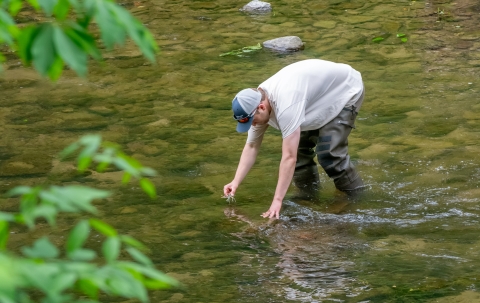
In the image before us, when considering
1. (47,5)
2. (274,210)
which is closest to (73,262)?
(47,5)

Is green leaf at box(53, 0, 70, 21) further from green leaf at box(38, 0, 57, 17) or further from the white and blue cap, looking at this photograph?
the white and blue cap

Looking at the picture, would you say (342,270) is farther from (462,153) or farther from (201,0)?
(201,0)

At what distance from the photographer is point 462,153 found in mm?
6270

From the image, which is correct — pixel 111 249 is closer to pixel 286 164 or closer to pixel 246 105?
pixel 246 105

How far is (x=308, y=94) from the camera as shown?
16.4ft

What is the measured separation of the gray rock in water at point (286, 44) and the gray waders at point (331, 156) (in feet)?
11.7

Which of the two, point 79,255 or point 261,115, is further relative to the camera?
point 261,115

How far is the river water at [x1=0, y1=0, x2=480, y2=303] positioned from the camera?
4434 millimetres

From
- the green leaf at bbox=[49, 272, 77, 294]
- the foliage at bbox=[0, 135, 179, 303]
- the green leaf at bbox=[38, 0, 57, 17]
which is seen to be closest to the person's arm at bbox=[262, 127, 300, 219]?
the foliage at bbox=[0, 135, 179, 303]

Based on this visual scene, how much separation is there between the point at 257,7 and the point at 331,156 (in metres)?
6.11

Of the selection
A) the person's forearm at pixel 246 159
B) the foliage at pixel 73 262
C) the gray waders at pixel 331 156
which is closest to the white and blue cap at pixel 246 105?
the person's forearm at pixel 246 159

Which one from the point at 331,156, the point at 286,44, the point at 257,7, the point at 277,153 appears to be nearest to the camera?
the point at 331,156

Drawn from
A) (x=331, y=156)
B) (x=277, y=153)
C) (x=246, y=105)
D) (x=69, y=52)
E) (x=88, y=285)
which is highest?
(x=69, y=52)

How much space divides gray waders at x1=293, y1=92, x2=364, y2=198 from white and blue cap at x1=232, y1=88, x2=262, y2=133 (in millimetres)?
848
